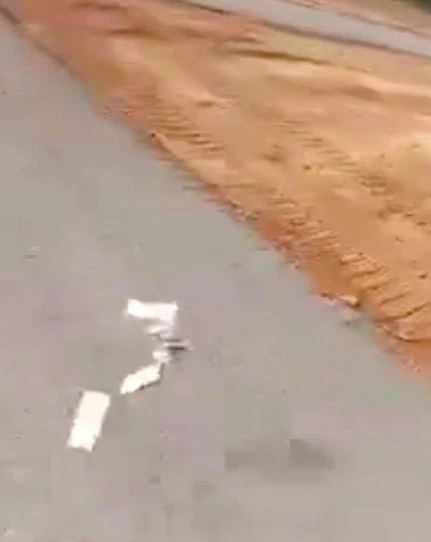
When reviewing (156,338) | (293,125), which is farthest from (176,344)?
(293,125)

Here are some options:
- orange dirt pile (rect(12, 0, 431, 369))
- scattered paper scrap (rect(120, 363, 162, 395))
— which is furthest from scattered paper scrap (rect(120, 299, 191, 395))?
orange dirt pile (rect(12, 0, 431, 369))

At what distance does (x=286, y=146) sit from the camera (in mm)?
1214

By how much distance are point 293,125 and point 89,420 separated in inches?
14.6

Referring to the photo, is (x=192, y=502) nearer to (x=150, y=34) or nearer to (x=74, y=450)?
(x=74, y=450)

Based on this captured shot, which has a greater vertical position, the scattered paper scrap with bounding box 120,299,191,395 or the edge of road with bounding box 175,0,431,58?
the edge of road with bounding box 175,0,431,58

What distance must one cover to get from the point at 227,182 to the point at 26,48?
0.28 m

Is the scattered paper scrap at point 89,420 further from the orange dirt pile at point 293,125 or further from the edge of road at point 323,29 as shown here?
the edge of road at point 323,29

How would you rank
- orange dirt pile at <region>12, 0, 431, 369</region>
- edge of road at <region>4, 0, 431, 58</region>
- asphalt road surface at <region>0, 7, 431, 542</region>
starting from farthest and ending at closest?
1. edge of road at <region>4, 0, 431, 58</region>
2. orange dirt pile at <region>12, 0, 431, 369</region>
3. asphalt road surface at <region>0, 7, 431, 542</region>

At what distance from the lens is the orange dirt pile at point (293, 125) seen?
3.83 ft

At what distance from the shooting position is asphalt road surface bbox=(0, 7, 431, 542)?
41.5 inches

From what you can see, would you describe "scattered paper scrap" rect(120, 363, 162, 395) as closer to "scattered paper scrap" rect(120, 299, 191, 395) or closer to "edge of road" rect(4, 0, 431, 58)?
"scattered paper scrap" rect(120, 299, 191, 395)

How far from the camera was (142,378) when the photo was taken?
1112 mm

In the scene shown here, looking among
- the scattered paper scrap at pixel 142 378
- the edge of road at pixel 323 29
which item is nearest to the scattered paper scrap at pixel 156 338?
the scattered paper scrap at pixel 142 378

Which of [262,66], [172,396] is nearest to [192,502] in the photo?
[172,396]
